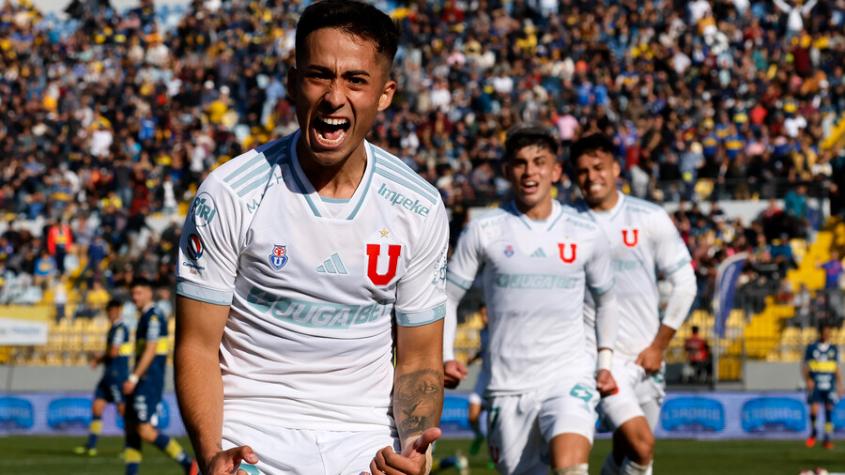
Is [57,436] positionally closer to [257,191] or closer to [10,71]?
[10,71]

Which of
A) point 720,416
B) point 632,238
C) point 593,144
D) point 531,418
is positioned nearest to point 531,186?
point 593,144

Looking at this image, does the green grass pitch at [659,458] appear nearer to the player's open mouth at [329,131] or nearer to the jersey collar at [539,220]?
the jersey collar at [539,220]

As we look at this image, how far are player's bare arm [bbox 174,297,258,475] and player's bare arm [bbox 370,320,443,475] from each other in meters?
0.67

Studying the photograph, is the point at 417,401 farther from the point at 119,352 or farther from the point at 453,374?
the point at 119,352

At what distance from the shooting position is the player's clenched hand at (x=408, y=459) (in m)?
4.80

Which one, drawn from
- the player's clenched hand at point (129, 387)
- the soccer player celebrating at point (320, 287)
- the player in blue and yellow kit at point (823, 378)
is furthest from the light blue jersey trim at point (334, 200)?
the player in blue and yellow kit at point (823, 378)

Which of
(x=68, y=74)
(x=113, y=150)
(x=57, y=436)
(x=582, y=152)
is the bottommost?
(x=57, y=436)

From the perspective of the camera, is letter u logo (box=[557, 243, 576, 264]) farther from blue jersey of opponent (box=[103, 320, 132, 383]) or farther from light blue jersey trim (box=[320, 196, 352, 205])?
blue jersey of opponent (box=[103, 320, 132, 383])

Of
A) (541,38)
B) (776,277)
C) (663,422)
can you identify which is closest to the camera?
(663,422)

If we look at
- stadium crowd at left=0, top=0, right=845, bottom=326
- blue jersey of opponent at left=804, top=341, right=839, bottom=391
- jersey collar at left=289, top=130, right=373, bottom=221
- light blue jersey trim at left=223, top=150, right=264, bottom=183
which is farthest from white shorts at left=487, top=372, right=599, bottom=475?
stadium crowd at left=0, top=0, right=845, bottom=326

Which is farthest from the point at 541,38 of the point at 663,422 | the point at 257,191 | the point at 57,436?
the point at 257,191

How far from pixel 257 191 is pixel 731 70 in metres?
29.1

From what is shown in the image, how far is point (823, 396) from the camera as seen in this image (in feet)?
72.2

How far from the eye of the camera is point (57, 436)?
24.6m
